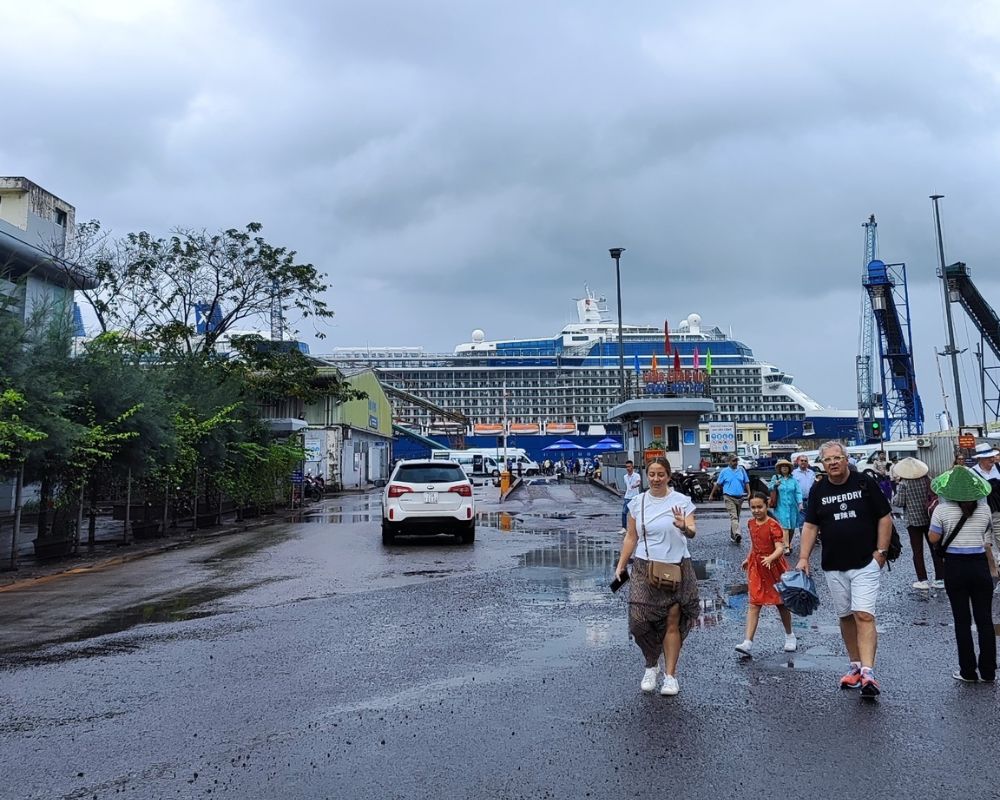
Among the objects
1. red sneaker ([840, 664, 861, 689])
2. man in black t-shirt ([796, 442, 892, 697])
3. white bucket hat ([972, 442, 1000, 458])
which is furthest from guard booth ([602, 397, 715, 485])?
red sneaker ([840, 664, 861, 689])

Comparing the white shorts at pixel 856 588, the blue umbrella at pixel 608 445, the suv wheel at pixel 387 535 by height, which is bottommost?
the suv wheel at pixel 387 535

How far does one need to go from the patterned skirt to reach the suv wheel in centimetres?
1044

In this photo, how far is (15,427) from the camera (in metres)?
10.7

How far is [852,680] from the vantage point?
5.32m

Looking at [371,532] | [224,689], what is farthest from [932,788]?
[371,532]

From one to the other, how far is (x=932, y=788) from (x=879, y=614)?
4612mm

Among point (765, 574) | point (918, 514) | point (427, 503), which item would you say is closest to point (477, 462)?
point (427, 503)

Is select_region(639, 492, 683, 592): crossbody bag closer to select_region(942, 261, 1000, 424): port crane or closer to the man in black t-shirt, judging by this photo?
the man in black t-shirt

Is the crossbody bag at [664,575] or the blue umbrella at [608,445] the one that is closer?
the crossbody bag at [664,575]

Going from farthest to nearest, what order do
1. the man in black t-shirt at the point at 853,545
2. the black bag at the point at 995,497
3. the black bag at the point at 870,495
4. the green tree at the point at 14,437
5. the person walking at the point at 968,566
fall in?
the green tree at the point at 14,437
the black bag at the point at 995,497
the person walking at the point at 968,566
the black bag at the point at 870,495
the man in black t-shirt at the point at 853,545

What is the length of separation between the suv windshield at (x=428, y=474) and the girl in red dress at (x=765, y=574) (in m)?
9.00

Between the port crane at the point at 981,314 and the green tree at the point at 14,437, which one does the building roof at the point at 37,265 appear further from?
the port crane at the point at 981,314

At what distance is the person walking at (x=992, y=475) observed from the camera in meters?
7.68

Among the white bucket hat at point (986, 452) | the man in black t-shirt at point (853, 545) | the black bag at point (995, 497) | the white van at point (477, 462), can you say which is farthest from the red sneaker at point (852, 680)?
the white van at point (477, 462)
